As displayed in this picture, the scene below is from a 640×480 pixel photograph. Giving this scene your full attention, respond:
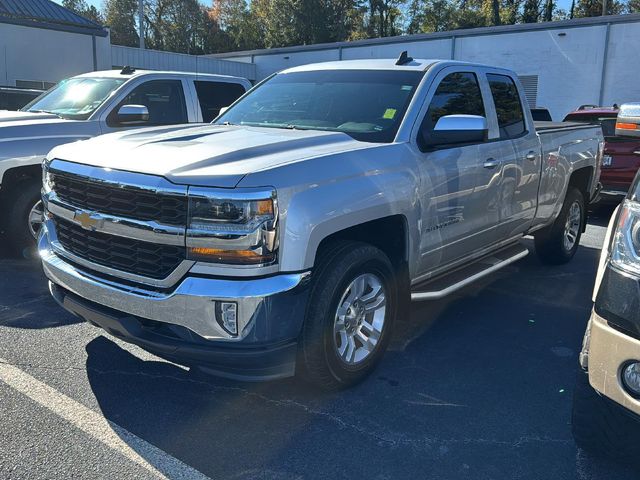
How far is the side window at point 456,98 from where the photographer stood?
175 inches

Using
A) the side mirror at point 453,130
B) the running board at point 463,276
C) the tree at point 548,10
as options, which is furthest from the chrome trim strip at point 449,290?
the tree at point 548,10

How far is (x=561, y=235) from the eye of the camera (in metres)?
6.67

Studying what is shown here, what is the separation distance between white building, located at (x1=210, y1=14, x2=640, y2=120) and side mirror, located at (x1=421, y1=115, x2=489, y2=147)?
19.1 m

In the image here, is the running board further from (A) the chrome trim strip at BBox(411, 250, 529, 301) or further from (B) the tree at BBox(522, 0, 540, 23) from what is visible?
Result: (B) the tree at BBox(522, 0, 540, 23)

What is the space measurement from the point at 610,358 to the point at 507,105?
349 centimetres

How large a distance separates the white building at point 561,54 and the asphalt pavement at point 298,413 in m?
18.8

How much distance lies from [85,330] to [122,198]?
176cm

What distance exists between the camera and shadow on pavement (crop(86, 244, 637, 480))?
3.02 metres

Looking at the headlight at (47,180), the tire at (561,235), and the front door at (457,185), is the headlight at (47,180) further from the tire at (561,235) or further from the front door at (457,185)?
the tire at (561,235)

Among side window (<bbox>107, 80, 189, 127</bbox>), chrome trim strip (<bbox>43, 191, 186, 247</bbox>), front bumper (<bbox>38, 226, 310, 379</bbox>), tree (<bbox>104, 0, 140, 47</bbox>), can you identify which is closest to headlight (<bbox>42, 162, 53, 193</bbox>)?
chrome trim strip (<bbox>43, 191, 186, 247</bbox>)

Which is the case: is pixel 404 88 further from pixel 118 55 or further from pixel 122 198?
pixel 118 55

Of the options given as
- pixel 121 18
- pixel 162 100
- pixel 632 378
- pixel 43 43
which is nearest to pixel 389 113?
pixel 632 378

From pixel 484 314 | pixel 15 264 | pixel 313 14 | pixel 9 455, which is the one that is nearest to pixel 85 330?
pixel 9 455

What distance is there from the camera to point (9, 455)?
9.86 ft
